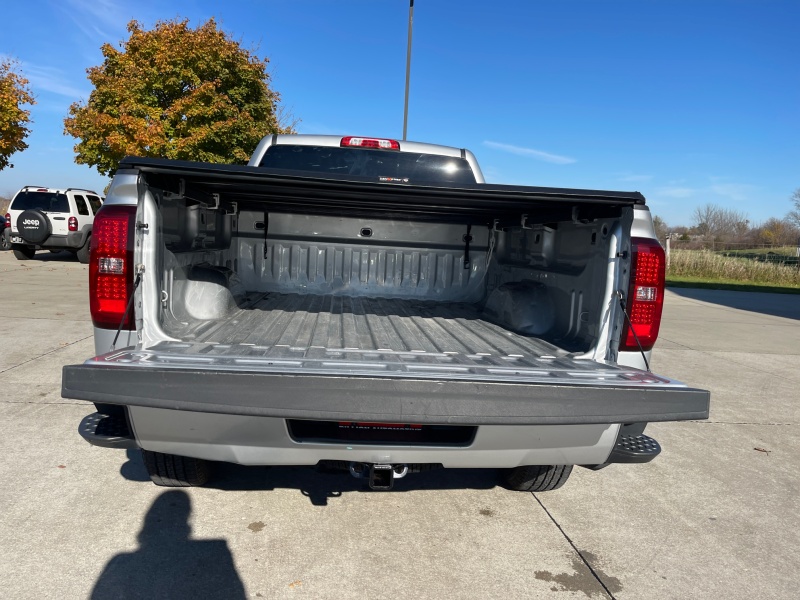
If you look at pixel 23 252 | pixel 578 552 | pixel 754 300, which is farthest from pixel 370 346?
pixel 23 252

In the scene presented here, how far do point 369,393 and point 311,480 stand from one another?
1629 millimetres

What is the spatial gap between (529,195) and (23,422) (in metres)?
3.93

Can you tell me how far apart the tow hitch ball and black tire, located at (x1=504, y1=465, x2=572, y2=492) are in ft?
3.28

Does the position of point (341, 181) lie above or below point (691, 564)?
above

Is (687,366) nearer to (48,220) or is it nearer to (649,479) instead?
(649,479)

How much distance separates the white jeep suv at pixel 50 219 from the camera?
55.9 ft

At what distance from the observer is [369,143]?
488 cm

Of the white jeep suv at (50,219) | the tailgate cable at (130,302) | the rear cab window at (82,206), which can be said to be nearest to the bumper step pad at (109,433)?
the tailgate cable at (130,302)

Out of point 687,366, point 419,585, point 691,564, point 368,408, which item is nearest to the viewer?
point 368,408

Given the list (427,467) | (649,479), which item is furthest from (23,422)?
(649,479)

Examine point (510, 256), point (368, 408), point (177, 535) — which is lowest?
point (177, 535)

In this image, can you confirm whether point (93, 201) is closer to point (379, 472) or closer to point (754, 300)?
point (379, 472)

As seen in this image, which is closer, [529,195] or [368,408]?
[368,408]

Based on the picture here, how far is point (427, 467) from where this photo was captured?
279 centimetres
